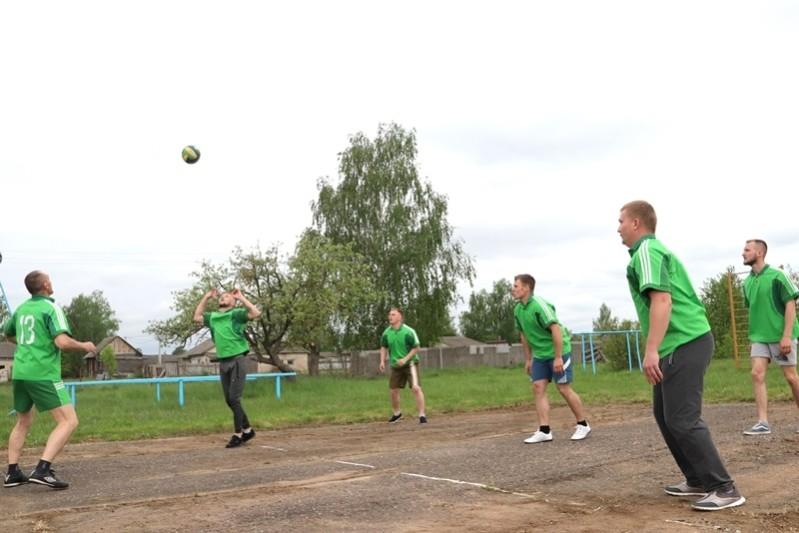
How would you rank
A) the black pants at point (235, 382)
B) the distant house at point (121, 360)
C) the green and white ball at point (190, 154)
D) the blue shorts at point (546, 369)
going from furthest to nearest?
the distant house at point (121, 360), the green and white ball at point (190, 154), the black pants at point (235, 382), the blue shorts at point (546, 369)

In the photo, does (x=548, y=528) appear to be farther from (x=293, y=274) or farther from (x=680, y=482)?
(x=293, y=274)

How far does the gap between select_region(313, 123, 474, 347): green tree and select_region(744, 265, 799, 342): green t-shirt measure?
33005mm

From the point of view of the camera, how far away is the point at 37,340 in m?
6.94

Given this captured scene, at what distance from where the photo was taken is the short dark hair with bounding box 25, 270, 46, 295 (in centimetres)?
709

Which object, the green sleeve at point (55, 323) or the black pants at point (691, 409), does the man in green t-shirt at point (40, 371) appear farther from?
the black pants at point (691, 409)

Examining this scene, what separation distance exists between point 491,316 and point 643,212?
111 metres

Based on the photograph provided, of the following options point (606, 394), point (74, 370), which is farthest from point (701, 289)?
point (74, 370)

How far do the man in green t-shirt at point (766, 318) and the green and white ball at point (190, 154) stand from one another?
32.4ft

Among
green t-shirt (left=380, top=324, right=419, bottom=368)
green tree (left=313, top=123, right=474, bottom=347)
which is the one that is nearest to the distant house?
green tree (left=313, top=123, right=474, bottom=347)

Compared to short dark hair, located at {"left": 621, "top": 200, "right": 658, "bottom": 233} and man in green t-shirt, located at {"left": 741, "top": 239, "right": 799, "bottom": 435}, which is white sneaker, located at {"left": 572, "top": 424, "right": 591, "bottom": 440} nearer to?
man in green t-shirt, located at {"left": 741, "top": 239, "right": 799, "bottom": 435}

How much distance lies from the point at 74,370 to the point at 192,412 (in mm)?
71671

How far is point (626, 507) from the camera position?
5070 millimetres

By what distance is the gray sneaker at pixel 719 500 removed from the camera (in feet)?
15.9

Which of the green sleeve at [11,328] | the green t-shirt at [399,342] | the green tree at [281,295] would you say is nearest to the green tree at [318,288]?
the green tree at [281,295]
